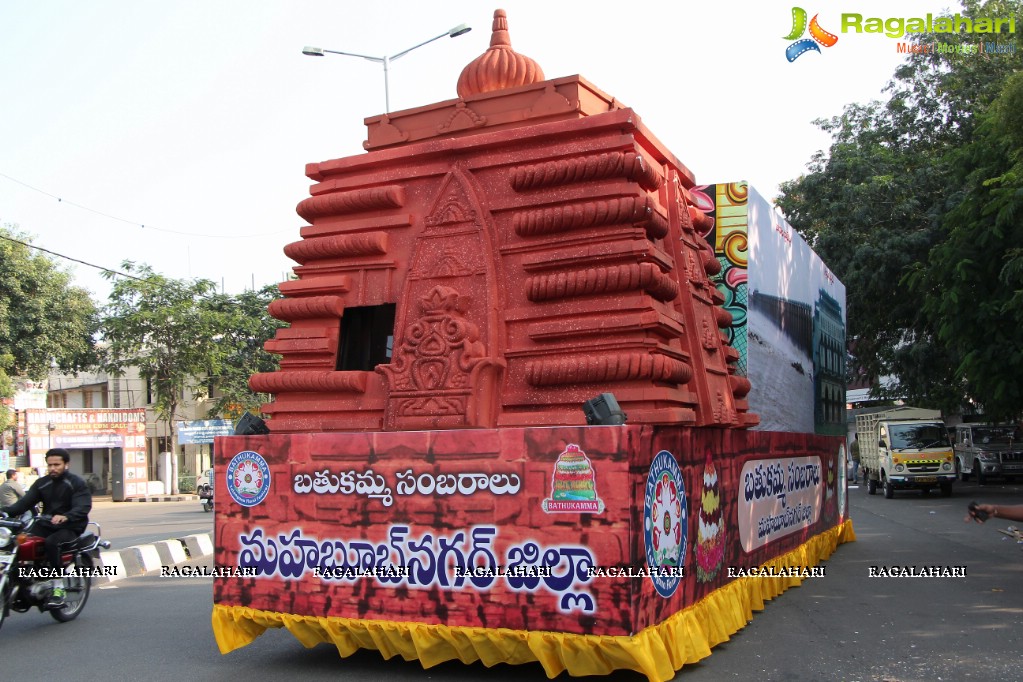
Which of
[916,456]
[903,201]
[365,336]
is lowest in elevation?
[916,456]

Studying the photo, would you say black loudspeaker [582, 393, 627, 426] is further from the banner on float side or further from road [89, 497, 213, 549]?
road [89, 497, 213, 549]

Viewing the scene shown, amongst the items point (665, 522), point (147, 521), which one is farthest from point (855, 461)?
point (665, 522)

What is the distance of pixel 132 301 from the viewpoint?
33.6 meters

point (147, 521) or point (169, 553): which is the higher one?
point (169, 553)

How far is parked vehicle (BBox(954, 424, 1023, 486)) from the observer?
28438 millimetres

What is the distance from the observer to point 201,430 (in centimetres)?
3588

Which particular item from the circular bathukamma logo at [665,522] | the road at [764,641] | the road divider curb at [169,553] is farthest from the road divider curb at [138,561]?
the circular bathukamma logo at [665,522]

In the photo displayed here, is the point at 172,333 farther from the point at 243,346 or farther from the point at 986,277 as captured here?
the point at 986,277

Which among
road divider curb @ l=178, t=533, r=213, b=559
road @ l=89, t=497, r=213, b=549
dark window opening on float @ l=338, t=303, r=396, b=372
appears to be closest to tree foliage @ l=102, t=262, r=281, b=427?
road @ l=89, t=497, r=213, b=549

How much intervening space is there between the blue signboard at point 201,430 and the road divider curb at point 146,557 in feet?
70.4

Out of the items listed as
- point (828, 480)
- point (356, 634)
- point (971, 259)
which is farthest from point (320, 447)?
point (971, 259)

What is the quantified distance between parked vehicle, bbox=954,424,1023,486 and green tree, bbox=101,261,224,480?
25638 millimetres

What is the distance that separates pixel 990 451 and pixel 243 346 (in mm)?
26088

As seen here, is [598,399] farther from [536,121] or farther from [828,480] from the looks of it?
[828,480]
